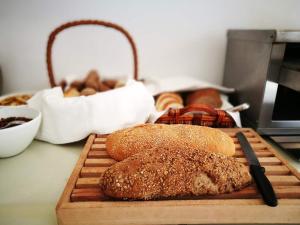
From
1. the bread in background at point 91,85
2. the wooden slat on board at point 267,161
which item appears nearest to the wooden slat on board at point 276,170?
the wooden slat on board at point 267,161

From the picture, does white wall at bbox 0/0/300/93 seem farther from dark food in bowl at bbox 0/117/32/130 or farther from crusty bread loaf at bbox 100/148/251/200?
crusty bread loaf at bbox 100/148/251/200

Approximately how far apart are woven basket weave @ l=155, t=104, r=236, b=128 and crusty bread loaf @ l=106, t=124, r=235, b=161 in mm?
139

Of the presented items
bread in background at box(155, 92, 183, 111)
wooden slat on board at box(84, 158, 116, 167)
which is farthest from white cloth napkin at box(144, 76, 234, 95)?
wooden slat on board at box(84, 158, 116, 167)

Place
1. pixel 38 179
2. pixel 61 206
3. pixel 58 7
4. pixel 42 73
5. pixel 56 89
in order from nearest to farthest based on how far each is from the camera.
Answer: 1. pixel 61 206
2. pixel 38 179
3. pixel 56 89
4. pixel 58 7
5. pixel 42 73

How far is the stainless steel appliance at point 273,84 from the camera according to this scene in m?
0.76

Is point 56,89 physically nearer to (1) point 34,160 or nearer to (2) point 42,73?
(1) point 34,160

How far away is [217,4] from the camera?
1.18 meters

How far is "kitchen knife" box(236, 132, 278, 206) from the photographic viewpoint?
0.48 meters

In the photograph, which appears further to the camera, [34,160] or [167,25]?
[167,25]

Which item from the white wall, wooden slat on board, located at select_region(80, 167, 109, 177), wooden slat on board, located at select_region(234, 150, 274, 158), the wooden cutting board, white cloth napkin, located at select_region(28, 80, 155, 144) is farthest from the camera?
the white wall

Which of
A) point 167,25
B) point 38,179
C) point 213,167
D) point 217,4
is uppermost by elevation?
point 217,4

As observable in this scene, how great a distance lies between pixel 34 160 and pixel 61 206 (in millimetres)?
342

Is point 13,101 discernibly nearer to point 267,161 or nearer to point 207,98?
point 207,98

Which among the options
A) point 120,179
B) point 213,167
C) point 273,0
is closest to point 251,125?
point 213,167
